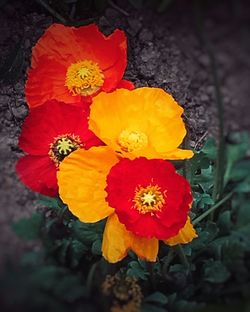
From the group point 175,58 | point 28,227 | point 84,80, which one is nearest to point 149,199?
point 28,227

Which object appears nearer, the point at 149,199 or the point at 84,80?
the point at 149,199

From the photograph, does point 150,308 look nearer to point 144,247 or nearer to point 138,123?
point 144,247

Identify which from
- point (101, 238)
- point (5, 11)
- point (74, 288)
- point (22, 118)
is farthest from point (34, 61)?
point (74, 288)

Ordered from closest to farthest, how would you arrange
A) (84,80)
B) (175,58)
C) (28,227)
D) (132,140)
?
(28,227)
(132,140)
(84,80)
(175,58)

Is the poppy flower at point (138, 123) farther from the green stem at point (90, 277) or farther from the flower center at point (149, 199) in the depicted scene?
the green stem at point (90, 277)

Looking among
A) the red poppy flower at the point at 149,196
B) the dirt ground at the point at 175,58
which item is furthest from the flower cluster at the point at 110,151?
the dirt ground at the point at 175,58

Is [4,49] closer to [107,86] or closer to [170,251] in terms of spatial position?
[107,86]
